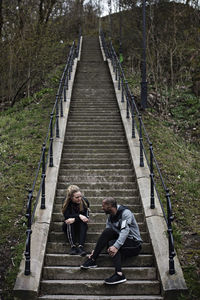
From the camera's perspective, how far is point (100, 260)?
559 centimetres

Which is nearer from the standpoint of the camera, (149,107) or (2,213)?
(2,213)

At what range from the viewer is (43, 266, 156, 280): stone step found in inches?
Answer: 211

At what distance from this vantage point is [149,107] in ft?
46.3

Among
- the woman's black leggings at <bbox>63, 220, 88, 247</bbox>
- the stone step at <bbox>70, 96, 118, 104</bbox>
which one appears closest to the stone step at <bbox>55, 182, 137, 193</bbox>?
the woman's black leggings at <bbox>63, 220, 88, 247</bbox>

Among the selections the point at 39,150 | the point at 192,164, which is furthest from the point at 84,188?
the point at 192,164

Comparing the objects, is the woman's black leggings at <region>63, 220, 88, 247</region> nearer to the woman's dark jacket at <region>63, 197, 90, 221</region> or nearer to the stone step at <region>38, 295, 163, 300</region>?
the woman's dark jacket at <region>63, 197, 90, 221</region>

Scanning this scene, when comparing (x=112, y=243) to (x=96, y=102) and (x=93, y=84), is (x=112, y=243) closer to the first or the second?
(x=96, y=102)

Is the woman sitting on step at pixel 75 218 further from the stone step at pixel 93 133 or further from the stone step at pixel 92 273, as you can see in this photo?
the stone step at pixel 93 133

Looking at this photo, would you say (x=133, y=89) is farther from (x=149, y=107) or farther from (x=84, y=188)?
(x=84, y=188)

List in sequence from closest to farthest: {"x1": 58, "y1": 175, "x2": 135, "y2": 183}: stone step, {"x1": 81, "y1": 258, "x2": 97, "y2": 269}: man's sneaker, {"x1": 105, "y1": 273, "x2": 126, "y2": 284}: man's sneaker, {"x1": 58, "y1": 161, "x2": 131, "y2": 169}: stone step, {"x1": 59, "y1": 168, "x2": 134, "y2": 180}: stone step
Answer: {"x1": 105, "y1": 273, "x2": 126, "y2": 284}: man's sneaker < {"x1": 81, "y1": 258, "x2": 97, "y2": 269}: man's sneaker < {"x1": 58, "y1": 175, "x2": 135, "y2": 183}: stone step < {"x1": 59, "y1": 168, "x2": 134, "y2": 180}: stone step < {"x1": 58, "y1": 161, "x2": 131, "y2": 169}: stone step

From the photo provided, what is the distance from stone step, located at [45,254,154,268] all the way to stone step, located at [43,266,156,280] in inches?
6.7

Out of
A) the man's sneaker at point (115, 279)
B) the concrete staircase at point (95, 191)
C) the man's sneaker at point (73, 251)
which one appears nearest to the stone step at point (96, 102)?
the concrete staircase at point (95, 191)

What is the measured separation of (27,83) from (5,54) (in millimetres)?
1607

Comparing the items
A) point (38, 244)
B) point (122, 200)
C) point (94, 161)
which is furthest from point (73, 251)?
point (94, 161)
